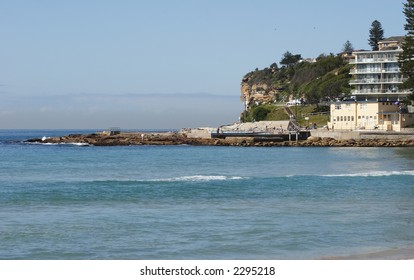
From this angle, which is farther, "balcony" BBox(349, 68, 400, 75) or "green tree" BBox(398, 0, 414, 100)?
"balcony" BBox(349, 68, 400, 75)

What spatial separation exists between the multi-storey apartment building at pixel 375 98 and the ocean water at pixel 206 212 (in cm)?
3293

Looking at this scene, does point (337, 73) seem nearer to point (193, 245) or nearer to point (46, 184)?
point (46, 184)

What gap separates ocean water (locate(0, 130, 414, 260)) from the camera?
1595cm

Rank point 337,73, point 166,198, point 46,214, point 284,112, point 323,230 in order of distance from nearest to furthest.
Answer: point 323,230, point 46,214, point 166,198, point 284,112, point 337,73

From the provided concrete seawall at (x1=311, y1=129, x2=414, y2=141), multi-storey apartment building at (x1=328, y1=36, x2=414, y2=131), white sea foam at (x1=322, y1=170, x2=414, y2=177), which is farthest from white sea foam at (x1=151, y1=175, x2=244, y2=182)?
multi-storey apartment building at (x1=328, y1=36, x2=414, y2=131)

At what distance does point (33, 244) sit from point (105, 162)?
3050cm

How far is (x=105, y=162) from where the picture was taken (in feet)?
154

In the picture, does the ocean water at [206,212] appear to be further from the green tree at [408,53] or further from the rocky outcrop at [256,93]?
the rocky outcrop at [256,93]

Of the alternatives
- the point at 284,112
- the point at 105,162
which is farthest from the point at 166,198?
the point at 284,112

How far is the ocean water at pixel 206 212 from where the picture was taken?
1595cm

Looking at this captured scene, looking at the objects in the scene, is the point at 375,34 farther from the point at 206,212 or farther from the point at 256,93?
the point at 206,212

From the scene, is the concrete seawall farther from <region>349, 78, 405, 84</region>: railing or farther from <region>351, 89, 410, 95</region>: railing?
<region>349, 78, 405, 84</region>: railing

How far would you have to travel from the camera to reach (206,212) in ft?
70.8

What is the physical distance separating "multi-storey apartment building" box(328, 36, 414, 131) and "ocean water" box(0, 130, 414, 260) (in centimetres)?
3293
